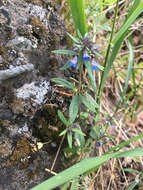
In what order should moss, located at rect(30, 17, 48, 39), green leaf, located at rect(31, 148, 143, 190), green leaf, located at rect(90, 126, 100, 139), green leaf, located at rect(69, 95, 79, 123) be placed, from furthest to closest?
1. green leaf, located at rect(90, 126, 100, 139)
2. moss, located at rect(30, 17, 48, 39)
3. green leaf, located at rect(69, 95, 79, 123)
4. green leaf, located at rect(31, 148, 143, 190)

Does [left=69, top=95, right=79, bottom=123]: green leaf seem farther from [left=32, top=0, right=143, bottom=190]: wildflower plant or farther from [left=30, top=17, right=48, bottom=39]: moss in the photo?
[left=30, top=17, right=48, bottom=39]: moss

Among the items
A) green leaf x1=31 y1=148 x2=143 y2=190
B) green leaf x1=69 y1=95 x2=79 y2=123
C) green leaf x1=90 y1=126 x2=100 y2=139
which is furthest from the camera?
green leaf x1=90 y1=126 x2=100 y2=139

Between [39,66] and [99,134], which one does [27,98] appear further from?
[99,134]

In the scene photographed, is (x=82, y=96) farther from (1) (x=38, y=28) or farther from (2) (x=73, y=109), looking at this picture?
(1) (x=38, y=28)

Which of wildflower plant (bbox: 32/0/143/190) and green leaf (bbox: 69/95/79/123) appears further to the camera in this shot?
green leaf (bbox: 69/95/79/123)

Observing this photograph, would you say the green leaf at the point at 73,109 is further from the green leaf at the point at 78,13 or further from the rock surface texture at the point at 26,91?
the green leaf at the point at 78,13

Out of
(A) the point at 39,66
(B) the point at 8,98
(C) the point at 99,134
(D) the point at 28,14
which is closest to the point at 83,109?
(C) the point at 99,134

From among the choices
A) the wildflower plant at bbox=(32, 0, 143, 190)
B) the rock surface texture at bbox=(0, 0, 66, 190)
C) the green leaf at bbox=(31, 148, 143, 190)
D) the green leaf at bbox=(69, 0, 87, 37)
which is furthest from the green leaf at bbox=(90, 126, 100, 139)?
the green leaf at bbox=(69, 0, 87, 37)

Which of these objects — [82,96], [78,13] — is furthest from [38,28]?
[82,96]
